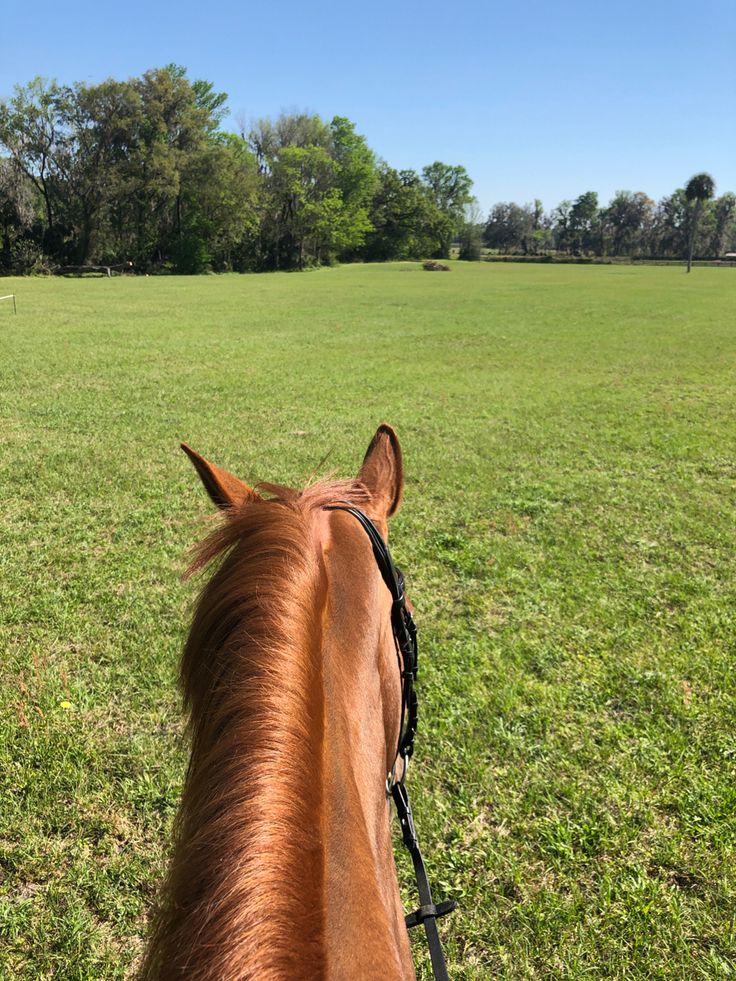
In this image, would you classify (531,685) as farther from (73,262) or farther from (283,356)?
(73,262)

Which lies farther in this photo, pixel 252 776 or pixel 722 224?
pixel 722 224

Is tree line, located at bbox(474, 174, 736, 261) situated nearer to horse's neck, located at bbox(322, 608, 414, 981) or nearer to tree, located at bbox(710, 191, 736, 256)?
tree, located at bbox(710, 191, 736, 256)

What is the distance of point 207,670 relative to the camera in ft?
3.28

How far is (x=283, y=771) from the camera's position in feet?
2.49

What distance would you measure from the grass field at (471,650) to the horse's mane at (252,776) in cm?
34

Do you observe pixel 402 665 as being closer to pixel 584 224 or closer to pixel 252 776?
pixel 252 776

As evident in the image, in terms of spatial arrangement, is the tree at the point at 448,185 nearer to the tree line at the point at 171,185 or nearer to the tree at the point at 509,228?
the tree at the point at 509,228

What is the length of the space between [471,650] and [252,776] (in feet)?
11.0

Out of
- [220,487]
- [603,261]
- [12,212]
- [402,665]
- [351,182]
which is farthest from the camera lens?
[603,261]

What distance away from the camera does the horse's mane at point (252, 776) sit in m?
0.63

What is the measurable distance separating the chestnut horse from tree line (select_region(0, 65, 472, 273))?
166ft

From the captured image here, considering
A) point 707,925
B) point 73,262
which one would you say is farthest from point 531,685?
point 73,262

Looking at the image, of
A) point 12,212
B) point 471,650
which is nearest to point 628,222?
point 12,212

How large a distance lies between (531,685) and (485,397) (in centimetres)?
784
